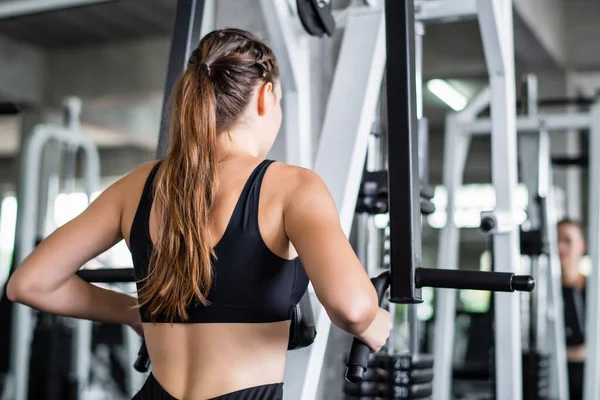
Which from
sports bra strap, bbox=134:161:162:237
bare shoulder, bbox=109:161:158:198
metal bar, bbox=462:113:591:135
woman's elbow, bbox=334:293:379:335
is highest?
metal bar, bbox=462:113:591:135

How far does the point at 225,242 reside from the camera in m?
1.10

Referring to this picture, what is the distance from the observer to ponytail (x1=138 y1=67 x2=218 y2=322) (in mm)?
1104

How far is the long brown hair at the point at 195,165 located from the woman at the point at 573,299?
3.23m

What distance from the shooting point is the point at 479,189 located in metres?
5.97

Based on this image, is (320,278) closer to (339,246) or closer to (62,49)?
(339,246)

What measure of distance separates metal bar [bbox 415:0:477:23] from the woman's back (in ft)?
3.54

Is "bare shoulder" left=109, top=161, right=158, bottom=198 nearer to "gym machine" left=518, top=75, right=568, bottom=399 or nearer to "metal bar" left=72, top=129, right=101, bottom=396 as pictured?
"metal bar" left=72, top=129, right=101, bottom=396

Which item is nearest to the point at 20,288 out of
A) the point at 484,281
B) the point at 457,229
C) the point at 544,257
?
the point at 484,281

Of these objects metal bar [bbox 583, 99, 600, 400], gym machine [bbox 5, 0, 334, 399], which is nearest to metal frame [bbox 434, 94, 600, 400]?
metal bar [bbox 583, 99, 600, 400]

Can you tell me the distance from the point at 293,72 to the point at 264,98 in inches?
18.9

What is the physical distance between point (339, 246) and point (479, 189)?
5.13 m

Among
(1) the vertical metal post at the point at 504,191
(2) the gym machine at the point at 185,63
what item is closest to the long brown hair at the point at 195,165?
(2) the gym machine at the point at 185,63

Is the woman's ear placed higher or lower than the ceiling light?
lower

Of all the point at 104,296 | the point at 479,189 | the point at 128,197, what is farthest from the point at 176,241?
the point at 479,189
